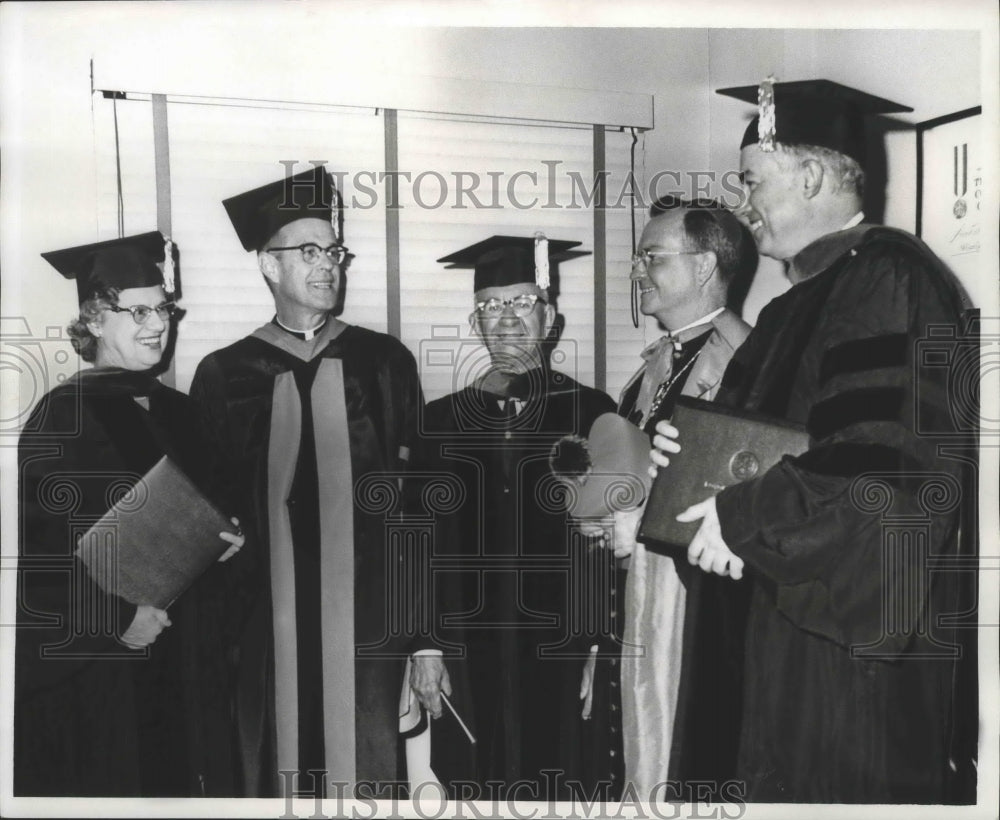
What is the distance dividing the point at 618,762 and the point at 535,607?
0.43 m

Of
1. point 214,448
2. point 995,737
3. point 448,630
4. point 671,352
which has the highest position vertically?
point 671,352

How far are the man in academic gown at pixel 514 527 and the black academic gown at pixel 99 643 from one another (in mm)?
→ 631

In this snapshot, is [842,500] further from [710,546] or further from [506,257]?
[506,257]

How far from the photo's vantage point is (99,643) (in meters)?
2.36

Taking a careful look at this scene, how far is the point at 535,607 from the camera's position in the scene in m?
2.32

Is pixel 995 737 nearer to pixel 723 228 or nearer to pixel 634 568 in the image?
pixel 634 568

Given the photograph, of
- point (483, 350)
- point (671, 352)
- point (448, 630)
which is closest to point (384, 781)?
point (448, 630)

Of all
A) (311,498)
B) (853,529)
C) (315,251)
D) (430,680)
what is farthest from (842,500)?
(315,251)

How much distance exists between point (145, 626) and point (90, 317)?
777 mm

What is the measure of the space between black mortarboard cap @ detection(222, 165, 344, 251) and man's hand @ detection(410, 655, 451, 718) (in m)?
1.11

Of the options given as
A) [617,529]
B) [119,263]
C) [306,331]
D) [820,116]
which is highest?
[820,116]

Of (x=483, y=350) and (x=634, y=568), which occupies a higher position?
(x=483, y=350)

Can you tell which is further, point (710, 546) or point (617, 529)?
point (617, 529)

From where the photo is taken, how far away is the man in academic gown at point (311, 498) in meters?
2.34
